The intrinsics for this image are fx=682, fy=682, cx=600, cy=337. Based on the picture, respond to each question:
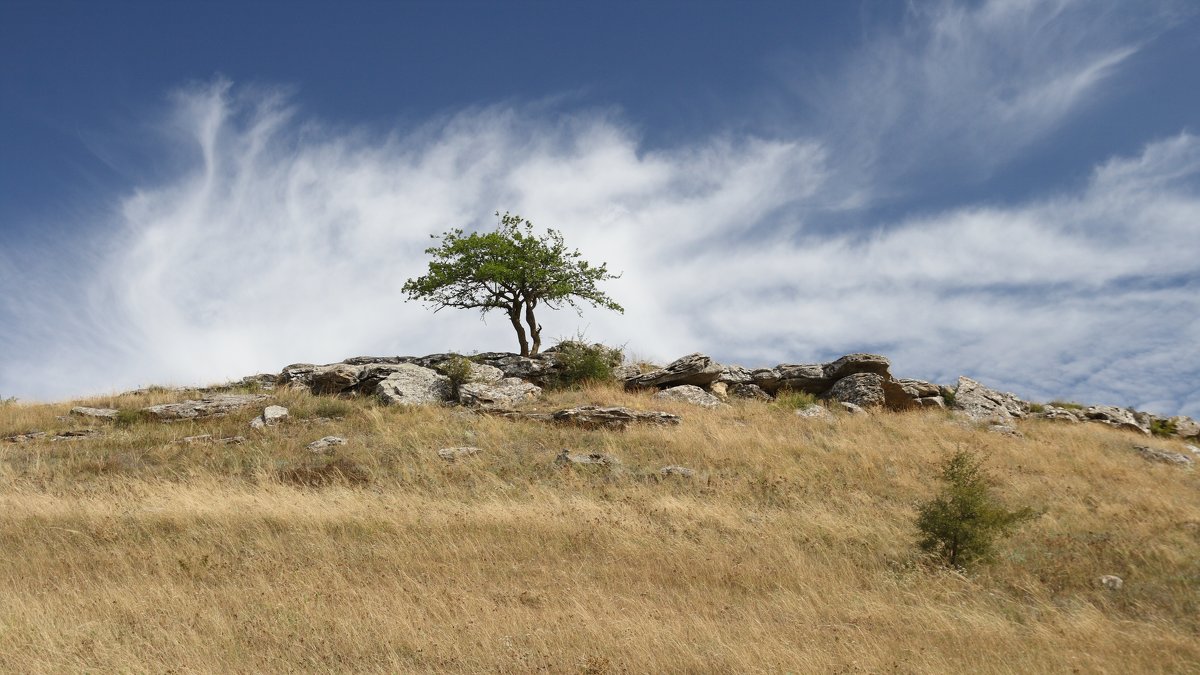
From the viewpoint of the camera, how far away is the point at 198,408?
69.6ft

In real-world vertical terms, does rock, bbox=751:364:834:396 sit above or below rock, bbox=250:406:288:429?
above

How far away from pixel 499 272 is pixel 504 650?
2500 cm

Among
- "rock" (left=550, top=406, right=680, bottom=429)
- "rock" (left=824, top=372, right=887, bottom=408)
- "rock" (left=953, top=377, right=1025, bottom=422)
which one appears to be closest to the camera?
"rock" (left=550, top=406, right=680, bottom=429)

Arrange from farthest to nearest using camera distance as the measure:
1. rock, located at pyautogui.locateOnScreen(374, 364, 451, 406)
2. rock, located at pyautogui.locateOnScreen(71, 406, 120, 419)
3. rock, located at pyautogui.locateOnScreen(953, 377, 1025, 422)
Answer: rock, located at pyautogui.locateOnScreen(953, 377, 1025, 422)
rock, located at pyautogui.locateOnScreen(374, 364, 451, 406)
rock, located at pyautogui.locateOnScreen(71, 406, 120, 419)

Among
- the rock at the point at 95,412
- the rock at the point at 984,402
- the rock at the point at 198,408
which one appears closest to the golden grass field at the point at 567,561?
the rock at the point at 198,408

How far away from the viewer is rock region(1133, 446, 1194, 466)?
2034 cm

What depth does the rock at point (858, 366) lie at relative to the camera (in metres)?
26.7

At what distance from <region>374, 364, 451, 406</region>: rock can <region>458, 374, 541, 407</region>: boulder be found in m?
0.87

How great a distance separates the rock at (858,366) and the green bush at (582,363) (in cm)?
876

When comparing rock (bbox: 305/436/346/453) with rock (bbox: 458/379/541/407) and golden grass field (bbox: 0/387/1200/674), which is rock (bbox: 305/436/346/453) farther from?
rock (bbox: 458/379/541/407)

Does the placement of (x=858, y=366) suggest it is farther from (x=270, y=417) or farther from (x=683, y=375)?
(x=270, y=417)

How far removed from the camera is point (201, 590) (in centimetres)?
868

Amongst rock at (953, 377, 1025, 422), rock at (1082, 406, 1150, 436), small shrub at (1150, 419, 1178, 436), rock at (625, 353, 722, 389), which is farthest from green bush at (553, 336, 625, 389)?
small shrub at (1150, 419, 1178, 436)

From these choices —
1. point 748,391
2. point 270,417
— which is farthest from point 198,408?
point 748,391
